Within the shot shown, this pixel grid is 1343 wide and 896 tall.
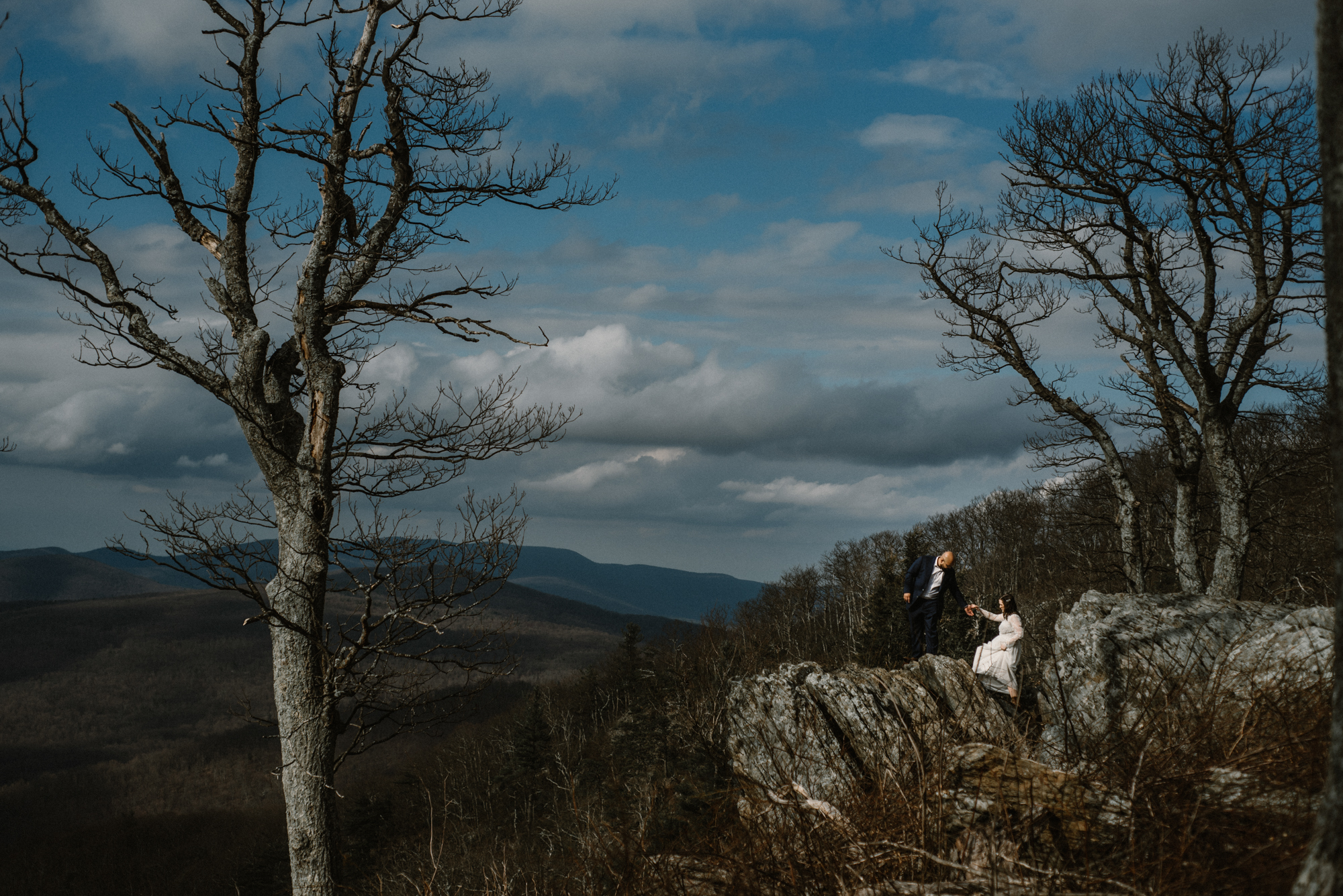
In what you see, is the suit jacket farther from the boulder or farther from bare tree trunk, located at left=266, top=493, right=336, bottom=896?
bare tree trunk, located at left=266, top=493, right=336, bottom=896

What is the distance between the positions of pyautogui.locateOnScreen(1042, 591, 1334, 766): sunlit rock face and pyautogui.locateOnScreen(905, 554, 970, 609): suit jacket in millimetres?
1520

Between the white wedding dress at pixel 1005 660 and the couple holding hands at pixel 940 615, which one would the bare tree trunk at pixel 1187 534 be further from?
the white wedding dress at pixel 1005 660

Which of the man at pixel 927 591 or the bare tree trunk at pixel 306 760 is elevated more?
the man at pixel 927 591

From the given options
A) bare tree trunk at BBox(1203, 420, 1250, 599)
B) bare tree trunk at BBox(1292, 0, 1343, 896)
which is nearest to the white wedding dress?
bare tree trunk at BBox(1203, 420, 1250, 599)

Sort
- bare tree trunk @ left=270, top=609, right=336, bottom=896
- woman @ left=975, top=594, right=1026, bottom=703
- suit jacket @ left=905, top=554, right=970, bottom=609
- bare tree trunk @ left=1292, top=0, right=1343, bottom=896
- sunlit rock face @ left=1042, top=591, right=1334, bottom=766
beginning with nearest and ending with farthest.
→ 1. bare tree trunk @ left=1292, top=0, right=1343, bottom=896
2. sunlit rock face @ left=1042, top=591, right=1334, bottom=766
3. bare tree trunk @ left=270, top=609, right=336, bottom=896
4. woman @ left=975, top=594, right=1026, bottom=703
5. suit jacket @ left=905, top=554, right=970, bottom=609

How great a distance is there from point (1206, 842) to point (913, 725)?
1434 millimetres

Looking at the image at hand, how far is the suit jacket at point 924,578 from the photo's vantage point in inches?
448

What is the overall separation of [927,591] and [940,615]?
1.47ft

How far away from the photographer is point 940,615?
38.1 ft

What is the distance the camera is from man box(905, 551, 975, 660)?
443 inches

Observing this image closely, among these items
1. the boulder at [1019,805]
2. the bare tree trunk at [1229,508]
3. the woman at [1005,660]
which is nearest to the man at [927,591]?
the woman at [1005,660]

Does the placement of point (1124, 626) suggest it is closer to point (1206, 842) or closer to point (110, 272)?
point (1206, 842)

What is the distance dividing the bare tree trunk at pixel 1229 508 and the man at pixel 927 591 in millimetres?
6115

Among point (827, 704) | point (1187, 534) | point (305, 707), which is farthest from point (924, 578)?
point (305, 707)
